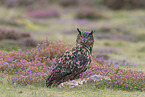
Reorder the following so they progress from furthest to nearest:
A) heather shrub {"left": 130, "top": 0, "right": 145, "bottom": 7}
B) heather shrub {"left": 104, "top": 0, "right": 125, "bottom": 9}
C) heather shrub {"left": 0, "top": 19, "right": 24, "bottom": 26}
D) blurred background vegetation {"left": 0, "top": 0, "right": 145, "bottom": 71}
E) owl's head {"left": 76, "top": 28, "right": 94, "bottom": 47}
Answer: heather shrub {"left": 130, "top": 0, "right": 145, "bottom": 7} → heather shrub {"left": 104, "top": 0, "right": 125, "bottom": 9} → heather shrub {"left": 0, "top": 19, "right": 24, "bottom": 26} → blurred background vegetation {"left": 0, "top": 0, "right": 145, "bottom": 71} → owl's head {"left": 76, "top": 28, "right": 94, "bottom": 47}

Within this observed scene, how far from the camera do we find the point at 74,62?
886 centimetres

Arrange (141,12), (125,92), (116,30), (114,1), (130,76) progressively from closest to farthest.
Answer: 1. (125,92)
2. (130,76)
3. (116,30)
4. (141,12)
5. (114,1)

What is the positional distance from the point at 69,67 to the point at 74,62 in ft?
0.81

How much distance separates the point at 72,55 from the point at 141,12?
36012 millimetres

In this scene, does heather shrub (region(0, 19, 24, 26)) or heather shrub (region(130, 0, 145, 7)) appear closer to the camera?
heather shrub (region(0, 19, 24, 26))

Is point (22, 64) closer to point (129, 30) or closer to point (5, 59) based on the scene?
point (5, 59)

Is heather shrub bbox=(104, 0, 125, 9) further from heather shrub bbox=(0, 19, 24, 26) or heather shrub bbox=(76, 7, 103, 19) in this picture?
heather shrub bbox=(0, 19, 24, 26)

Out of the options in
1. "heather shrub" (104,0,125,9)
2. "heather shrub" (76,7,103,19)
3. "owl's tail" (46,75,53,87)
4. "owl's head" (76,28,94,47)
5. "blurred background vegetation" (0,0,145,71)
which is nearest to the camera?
"owl's head" (76,28,94,47)

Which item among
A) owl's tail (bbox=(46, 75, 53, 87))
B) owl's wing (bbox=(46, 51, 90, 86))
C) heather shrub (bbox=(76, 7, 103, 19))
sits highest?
heather shrub (bbox=(76, 7, 103, 19))

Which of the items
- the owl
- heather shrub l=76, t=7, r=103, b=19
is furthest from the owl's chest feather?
heather shrub l=76, t=7, r=103, b=19

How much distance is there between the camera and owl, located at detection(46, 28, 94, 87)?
8836 millimetres

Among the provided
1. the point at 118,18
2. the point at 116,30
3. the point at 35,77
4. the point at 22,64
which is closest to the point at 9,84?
the point at 35,77

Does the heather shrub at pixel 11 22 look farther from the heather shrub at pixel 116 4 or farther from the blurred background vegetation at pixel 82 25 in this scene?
the heather shrub at pixel 116 4

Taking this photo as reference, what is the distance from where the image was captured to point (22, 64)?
11.4 meters
